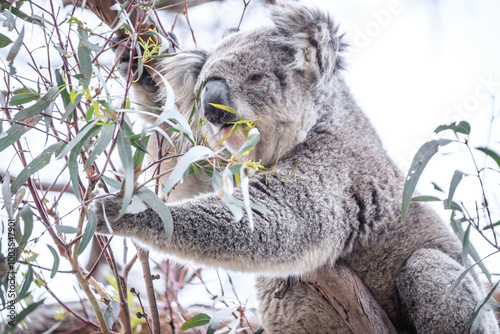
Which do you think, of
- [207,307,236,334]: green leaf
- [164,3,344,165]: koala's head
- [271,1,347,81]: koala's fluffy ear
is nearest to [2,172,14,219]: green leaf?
[207,307,236,334]: green leaf

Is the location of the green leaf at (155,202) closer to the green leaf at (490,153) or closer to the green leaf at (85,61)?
the green leaf at (85,61)

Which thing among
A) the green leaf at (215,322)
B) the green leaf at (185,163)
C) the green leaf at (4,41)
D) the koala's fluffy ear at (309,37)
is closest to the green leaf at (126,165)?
the green leaf at (185,163)

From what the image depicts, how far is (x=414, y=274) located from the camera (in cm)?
227

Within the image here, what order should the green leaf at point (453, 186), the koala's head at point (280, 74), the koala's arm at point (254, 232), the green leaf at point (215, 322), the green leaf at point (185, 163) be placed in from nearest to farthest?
1. the green leaf at point (185, 163)
2. the green leaf at point (453, 186)
3. the koala's arm at point (254, 232)
4. the green leaf at point (215, 322)
5. the koala's head at point (280, 74)

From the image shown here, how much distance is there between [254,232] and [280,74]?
34.7 inches

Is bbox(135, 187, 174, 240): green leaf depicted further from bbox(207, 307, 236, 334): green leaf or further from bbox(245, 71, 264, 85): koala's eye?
bbox(245, 71, 264, 85): koala's eye

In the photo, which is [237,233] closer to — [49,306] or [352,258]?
[352,258]

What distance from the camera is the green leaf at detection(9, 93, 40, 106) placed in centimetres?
157

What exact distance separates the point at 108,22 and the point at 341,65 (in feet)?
4.08

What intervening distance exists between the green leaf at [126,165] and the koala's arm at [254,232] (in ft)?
1.56

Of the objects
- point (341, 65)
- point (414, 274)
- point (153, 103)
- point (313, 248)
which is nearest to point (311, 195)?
point (313, 248)

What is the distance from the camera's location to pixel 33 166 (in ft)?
4.96

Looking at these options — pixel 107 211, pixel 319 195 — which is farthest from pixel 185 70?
pixel 107 211

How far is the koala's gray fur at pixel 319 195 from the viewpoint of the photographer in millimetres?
2150
